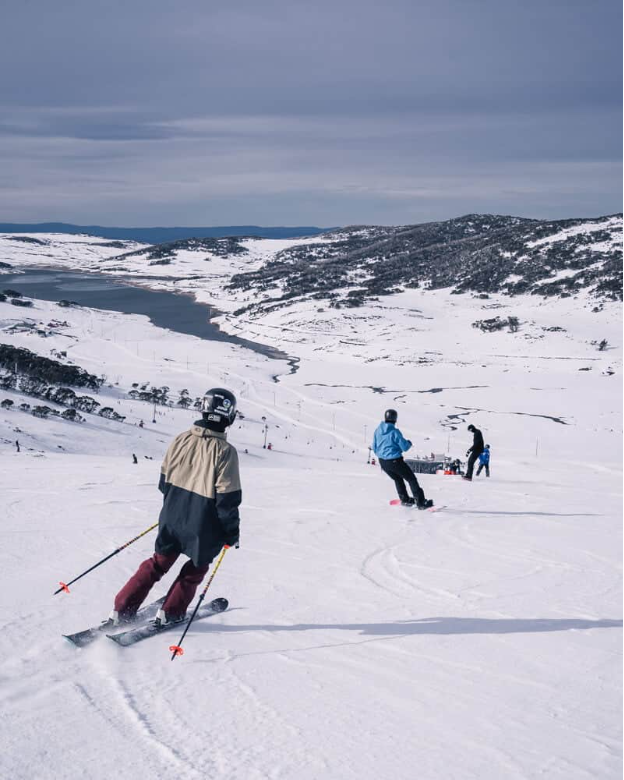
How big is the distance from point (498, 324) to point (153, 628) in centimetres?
6487

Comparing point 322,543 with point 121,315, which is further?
point 121,315

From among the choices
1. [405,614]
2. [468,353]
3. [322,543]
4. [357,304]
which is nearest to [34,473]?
[322,543]

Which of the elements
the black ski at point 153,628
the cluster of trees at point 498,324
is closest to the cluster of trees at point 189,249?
the cluster of trees at point 498,324

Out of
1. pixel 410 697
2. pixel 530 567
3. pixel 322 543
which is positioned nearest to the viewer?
pixel 410 697

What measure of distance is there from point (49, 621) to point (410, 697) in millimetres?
2357

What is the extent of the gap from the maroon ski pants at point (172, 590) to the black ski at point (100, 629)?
0.11 metres

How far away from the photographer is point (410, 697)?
3.63 m

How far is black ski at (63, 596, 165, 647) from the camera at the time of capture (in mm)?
3992

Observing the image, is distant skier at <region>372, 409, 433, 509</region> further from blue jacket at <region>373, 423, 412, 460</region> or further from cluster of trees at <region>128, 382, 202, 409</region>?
cluster of trees at <region>128, 382, 202, 409</region>

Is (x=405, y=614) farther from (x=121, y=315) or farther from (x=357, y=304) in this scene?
(x=357, y=304)

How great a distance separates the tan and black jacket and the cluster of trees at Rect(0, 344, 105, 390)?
2539cm

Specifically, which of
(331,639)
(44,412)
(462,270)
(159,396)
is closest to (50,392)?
(44,412)

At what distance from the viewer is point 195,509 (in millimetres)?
4430

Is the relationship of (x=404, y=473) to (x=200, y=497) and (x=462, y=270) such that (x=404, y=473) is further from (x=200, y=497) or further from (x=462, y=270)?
(x=462, y=270)
